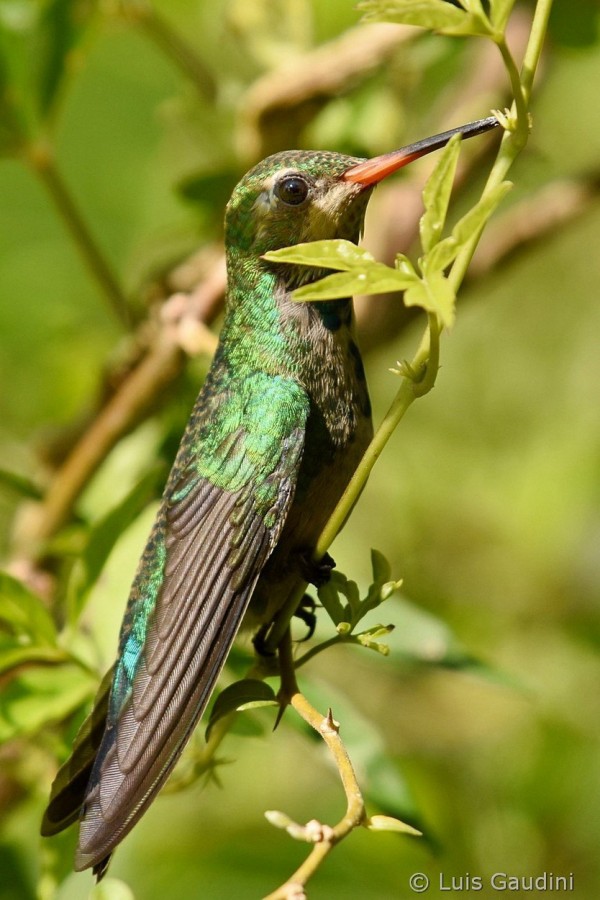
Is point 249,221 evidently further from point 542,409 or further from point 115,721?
point 542,409

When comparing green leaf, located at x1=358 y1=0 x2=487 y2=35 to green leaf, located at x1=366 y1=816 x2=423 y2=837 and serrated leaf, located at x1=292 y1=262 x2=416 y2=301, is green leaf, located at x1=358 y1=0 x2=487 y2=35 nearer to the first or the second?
serrated leaf, located at x1=292 y1=262 x2=416 y2=301

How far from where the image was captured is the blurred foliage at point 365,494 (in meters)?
2.59

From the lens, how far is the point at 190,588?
2.10 m

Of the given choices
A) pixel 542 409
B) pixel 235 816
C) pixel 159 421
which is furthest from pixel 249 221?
pixel 542 409

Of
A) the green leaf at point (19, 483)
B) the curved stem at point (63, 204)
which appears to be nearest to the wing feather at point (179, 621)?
the green leaf at point (19, 483)

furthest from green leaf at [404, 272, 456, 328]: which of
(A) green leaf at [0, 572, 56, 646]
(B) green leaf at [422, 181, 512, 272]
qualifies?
(A) green leaf at [0, 572, 56, 646]

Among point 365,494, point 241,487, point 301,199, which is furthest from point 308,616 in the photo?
point 365,494

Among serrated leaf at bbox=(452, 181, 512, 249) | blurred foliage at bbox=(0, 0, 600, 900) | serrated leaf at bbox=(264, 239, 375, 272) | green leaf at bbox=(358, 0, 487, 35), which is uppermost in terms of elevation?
green leaf at bbox=(358, 0, 487, 35)

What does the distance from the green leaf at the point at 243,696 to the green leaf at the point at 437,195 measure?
2.30ft

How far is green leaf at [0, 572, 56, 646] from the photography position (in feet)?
7.39

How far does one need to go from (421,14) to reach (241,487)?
1034 millimetres

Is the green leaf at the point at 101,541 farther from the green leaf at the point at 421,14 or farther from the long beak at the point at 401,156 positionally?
the green leaf at the point at 421,14

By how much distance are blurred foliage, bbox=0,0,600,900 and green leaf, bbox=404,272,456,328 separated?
1090mm

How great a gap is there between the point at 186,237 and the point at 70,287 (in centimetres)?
48
